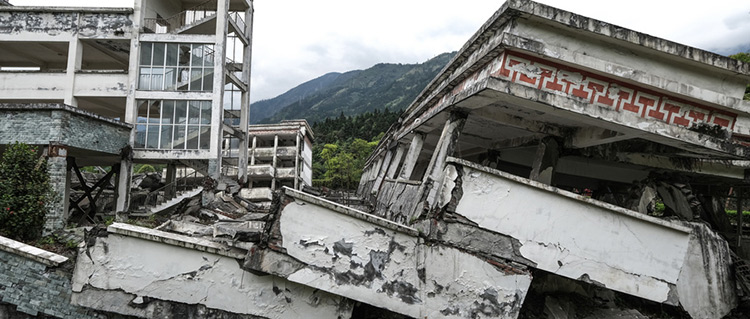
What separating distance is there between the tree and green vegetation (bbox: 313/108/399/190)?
89.2 ft

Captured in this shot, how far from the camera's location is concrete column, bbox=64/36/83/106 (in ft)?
48.8

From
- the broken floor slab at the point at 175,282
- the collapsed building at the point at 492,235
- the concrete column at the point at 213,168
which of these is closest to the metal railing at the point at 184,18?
the concrete column at the point at 213,168

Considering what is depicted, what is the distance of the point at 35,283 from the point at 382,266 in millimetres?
4958

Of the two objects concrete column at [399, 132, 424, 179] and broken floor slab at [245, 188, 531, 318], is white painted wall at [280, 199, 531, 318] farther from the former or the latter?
concrete column at [399, 132, 424, 179]

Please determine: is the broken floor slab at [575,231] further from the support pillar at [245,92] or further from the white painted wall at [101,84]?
the support pillar at [245,92]

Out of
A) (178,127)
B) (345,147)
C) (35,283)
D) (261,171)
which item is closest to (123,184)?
(178,127)

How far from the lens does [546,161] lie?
6.86 meters

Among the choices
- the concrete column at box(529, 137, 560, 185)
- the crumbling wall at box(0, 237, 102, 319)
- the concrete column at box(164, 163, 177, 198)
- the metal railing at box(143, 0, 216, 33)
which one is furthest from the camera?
the concrete column at box(164, 163, 177, 198)

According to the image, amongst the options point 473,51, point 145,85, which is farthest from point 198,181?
point 473,51

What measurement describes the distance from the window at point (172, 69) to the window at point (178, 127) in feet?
2.01

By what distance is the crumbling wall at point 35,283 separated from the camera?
18.6 feet

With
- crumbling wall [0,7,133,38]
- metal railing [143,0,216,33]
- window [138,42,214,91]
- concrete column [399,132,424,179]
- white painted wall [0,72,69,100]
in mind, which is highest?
metal railing [143,0,216,33]

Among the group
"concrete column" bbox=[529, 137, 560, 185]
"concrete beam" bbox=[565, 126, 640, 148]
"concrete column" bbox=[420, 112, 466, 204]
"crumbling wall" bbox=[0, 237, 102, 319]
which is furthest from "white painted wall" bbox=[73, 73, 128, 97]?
"concrete beam" bbox=[565, 126, 640, 148]

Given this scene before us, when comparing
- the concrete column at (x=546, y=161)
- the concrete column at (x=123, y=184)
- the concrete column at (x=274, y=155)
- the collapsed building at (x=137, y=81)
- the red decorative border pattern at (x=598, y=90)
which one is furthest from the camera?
the concrete column at (x=274, y=155)
